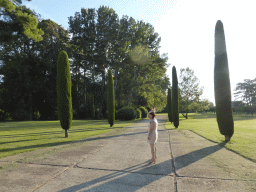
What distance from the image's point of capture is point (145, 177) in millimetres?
3621

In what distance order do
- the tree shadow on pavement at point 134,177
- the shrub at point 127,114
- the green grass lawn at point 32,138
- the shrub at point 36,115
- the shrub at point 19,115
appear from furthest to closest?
the shrub at point 36,115, the shrub at point 19,115, the shrub at point 127,114, the green grass lawn at point 32,138, the tree shadow on pavement at point 134,177

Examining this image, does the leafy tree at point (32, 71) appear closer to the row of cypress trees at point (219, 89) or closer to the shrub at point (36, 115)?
the shrub at point (36, 115)

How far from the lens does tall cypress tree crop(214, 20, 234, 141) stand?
8211 millimetres

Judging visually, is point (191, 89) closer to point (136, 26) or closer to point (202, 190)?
point (136, 26)

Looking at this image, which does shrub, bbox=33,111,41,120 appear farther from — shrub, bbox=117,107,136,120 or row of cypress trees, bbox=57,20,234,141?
row of cypress trees, bbox=57,20,234,141

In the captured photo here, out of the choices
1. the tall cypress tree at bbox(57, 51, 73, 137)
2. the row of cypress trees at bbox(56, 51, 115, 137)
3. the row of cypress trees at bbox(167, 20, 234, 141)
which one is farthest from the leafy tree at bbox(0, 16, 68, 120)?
the row of cypress trees at bbox(167, 20, 234, 141)

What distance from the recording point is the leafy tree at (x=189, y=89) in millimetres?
33000

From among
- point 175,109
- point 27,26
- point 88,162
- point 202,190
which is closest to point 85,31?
point 27,26

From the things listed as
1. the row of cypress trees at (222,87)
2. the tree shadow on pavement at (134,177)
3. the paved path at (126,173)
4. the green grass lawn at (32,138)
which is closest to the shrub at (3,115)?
the green grass lawn at (32,138)

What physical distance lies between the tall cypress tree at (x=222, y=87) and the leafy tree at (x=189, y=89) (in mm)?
25310

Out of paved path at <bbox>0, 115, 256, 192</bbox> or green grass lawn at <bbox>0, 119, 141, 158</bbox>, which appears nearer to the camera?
paved path at <bbox>0, 115, 256, 192</bbox>

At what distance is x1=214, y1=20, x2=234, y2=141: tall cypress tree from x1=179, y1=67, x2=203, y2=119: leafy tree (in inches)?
996

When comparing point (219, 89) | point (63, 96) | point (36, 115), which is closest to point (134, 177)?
point (219, 89)

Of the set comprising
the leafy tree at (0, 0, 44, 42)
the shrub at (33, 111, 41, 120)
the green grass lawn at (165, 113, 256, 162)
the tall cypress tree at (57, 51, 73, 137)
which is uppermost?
the leafy tree at (0, 0, 44, 42)
